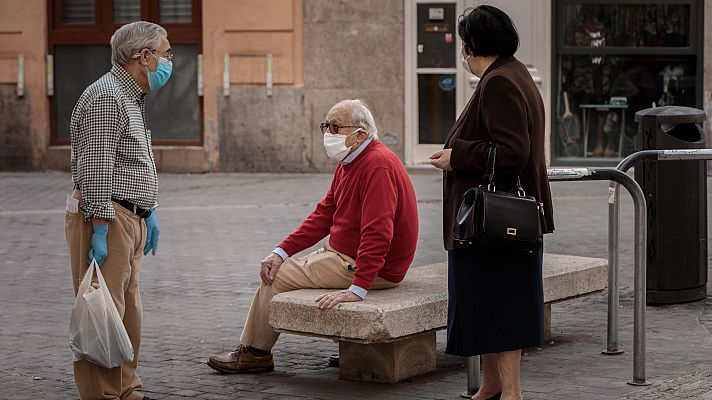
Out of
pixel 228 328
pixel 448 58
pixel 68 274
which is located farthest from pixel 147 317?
pixel 448 58

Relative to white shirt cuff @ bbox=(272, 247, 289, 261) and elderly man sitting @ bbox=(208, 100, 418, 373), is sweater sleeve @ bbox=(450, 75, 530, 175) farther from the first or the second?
white shirt cuff @ bbox=(272, 247, 289, 261)

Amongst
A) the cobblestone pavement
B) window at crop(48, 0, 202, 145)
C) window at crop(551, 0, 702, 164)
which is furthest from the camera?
window at crop(48, 0, 202, 145)

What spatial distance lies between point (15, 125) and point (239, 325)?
11506 millimetres

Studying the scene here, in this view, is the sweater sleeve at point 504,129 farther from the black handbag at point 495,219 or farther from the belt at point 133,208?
the belt at point 133,208

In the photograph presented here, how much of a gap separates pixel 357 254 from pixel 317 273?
269 millimetres

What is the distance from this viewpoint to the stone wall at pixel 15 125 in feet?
61.8

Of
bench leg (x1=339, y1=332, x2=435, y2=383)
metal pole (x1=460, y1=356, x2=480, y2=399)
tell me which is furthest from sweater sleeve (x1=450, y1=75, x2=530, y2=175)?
bench leg (x1=339, y1=332, x2=435, y2=383)

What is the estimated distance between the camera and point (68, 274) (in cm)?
1027

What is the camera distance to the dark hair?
Answer: 5.47 meters

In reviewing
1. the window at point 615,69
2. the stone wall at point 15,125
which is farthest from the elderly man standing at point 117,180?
the stone wall at point 15,125

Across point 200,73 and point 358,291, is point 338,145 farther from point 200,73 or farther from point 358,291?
Answer: point 200,73

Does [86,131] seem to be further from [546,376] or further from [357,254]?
[546,376]

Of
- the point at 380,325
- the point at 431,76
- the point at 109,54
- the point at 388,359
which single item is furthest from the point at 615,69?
the point at 380,325

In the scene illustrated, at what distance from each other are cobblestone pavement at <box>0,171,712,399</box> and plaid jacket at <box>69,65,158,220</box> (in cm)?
97
